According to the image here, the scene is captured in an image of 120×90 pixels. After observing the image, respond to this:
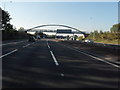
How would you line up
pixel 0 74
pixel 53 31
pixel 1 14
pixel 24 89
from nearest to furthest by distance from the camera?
pixel 24 89 → pixel 0 74 → pixel 1 14 → pixel 53 31

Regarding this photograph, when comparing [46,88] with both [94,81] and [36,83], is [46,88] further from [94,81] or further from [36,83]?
[94,81]

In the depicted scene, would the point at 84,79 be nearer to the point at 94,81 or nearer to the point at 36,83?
the point at 94,81

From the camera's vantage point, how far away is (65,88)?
7008 millimetres

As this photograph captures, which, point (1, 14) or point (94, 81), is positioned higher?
point (1, 14)

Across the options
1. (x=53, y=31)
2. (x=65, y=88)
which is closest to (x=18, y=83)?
(x=65, y=88)

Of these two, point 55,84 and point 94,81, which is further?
point 94,81

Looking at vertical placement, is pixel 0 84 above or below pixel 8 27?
below

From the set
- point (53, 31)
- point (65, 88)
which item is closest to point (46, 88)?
point (65, 88)

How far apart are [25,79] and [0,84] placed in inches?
43.5

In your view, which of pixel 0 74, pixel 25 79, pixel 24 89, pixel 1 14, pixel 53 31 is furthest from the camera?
pixel 53 31

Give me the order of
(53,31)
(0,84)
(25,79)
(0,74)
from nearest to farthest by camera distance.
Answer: (0,84)
(25,79)
(0,74)
(53,31)

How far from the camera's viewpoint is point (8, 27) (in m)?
79.9

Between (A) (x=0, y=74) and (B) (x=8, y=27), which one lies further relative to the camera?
(B) (x=8, y=27)

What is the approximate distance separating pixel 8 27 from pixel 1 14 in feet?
20.8
